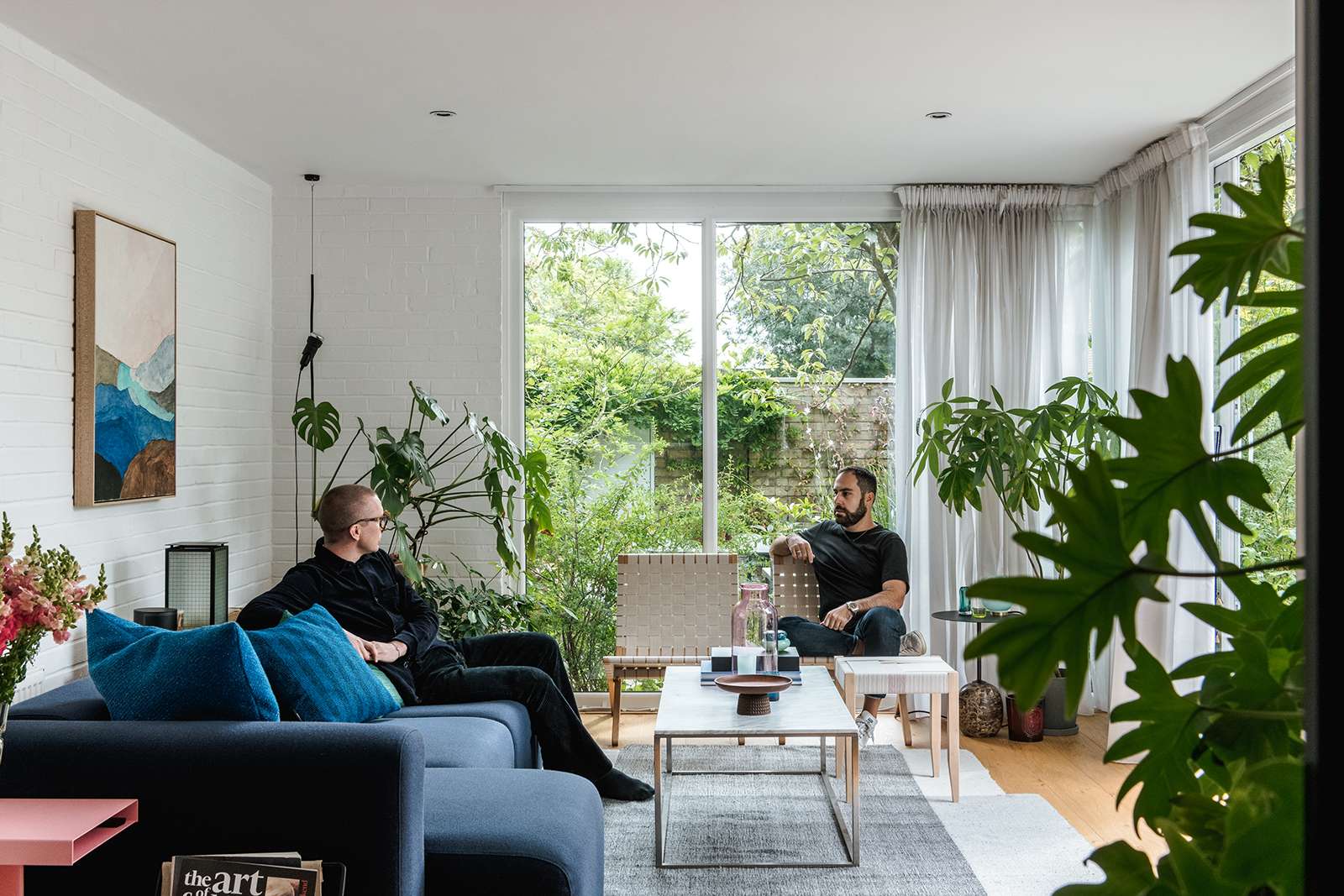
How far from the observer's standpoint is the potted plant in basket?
2.16 metres

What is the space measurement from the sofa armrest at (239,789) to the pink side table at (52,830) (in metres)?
0.07

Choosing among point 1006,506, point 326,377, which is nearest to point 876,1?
point 1006,506

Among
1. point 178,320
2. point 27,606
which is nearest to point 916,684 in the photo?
point 27,606

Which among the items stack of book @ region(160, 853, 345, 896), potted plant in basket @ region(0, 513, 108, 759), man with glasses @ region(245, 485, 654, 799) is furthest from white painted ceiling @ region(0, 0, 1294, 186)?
stack of book @ region(160, 853, 345, 896)

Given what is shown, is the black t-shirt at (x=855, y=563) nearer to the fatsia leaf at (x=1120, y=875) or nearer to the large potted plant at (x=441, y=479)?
the large potted plant at (x=441, y=479)

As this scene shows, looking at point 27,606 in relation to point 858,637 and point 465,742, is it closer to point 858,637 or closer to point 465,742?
point 465,742

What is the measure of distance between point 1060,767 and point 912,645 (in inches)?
30.1

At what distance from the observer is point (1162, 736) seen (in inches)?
32.4

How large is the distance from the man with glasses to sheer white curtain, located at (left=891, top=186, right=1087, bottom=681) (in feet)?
7.02

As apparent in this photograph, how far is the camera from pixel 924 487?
5.54 m

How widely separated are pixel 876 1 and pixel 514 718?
2.51 metres

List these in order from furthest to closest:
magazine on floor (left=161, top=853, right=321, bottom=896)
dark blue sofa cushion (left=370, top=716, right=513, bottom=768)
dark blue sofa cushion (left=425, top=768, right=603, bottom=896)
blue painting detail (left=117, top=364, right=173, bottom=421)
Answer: blue painting detail (left=117, top=364, right=173, bottom=421) → dark blue sofa cushion (left=370, top=716, right=513, bottom=768) → dark blue sofa cushion (left=425, top=768, right=603, bottom=896) → magazine on floor (left=161, top=853, right=321, bottom=896)

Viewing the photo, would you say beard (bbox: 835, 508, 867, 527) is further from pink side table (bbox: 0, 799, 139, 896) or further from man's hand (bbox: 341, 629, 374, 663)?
pink side table (bbox: 0, 799, 139, 896)

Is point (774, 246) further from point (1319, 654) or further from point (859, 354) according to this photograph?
point (1319, 654)
